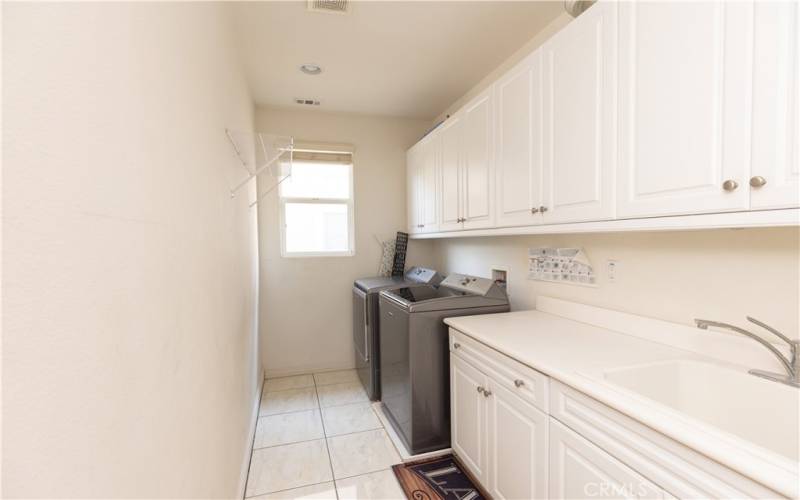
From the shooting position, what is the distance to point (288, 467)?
7.14ft

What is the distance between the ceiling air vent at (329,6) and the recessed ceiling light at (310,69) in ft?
2.19

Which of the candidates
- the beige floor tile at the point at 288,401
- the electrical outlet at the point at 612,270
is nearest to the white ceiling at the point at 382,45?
the electrical outlet at the point at 612,270

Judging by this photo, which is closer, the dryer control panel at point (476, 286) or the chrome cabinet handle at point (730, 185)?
the chrome cabinet handle at point (730, 185)

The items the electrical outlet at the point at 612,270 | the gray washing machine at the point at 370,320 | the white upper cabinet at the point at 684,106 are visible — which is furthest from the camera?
the gray washing machine at the point at 370,320

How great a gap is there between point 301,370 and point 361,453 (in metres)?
1.55

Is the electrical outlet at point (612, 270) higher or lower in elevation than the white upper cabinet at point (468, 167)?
lower

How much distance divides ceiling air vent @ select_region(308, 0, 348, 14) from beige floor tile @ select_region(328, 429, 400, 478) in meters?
2.64

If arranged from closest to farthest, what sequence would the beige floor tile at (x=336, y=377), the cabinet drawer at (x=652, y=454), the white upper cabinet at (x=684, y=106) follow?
the cabinet drawer at (x=652, y=454) < the white upper cabinet at (x=684, y=106) < the beige floor tile at (x=336, y=377)

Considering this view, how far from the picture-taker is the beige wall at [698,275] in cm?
120

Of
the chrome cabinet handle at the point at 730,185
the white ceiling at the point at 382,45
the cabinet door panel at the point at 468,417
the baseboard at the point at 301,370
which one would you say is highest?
the white ceiling at the point at 382,45

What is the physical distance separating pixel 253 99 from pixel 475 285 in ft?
8.35

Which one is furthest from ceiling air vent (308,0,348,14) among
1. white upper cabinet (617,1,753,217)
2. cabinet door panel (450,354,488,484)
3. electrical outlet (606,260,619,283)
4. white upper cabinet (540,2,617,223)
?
cabinet door panel (450,354,488,484)

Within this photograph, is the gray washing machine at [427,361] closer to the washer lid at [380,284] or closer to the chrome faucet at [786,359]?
the washer lid at [380,284]

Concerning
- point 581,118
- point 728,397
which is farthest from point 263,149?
point 728,397
